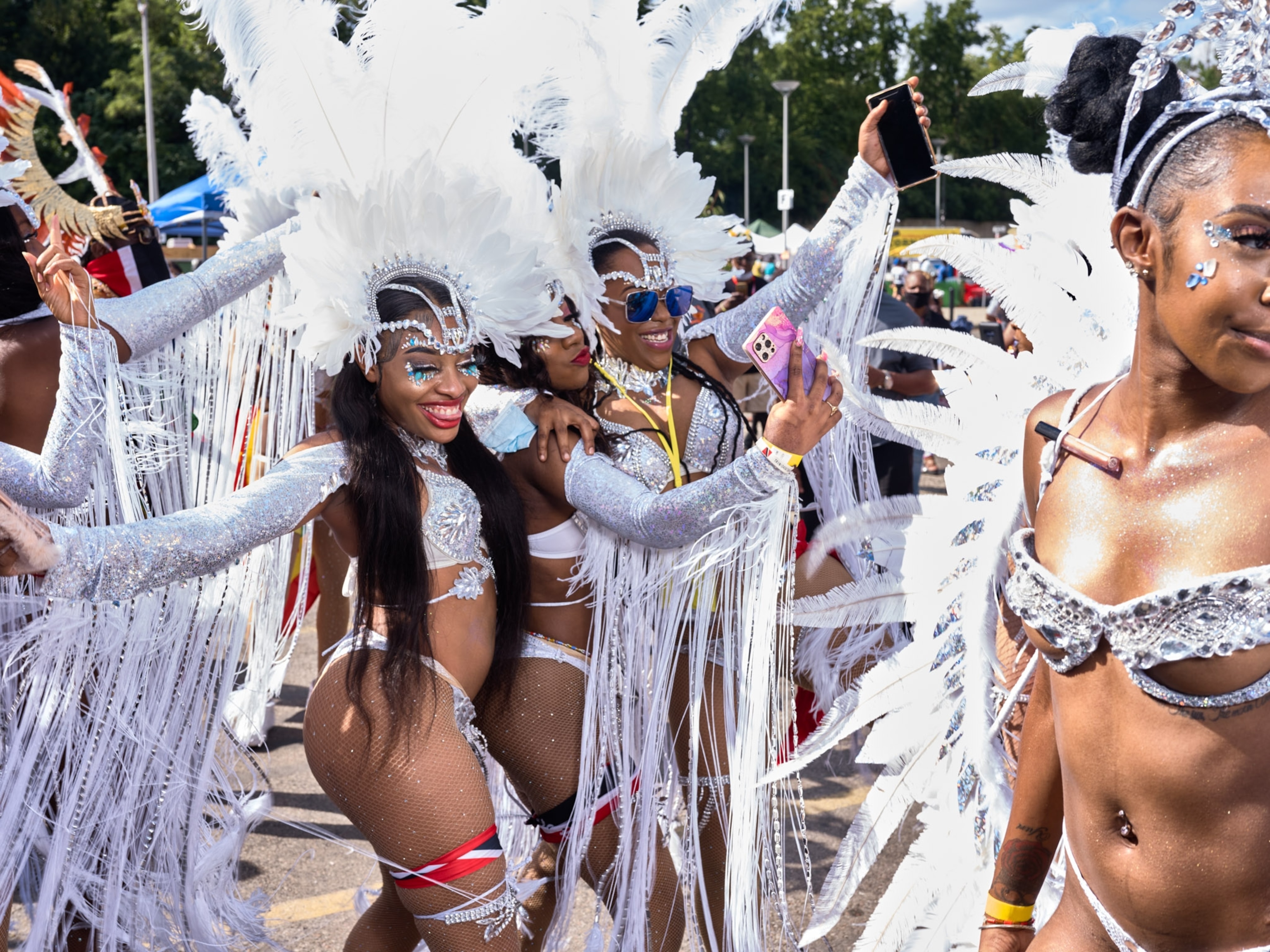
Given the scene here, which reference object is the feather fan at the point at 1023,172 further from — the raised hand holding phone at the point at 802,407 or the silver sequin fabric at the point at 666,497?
the silver sequin fabric at the point at 666,497

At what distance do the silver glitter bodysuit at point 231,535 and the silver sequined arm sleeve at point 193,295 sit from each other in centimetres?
66

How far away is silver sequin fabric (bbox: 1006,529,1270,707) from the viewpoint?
138 cm

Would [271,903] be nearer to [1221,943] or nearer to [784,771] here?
[784,771]

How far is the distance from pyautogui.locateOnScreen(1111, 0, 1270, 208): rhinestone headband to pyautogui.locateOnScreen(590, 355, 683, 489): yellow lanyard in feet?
4.79

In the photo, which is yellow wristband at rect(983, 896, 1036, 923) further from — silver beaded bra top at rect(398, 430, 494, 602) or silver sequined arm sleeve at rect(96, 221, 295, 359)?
silver sequined arm sleeve at rect(96, 221, 295, 359)

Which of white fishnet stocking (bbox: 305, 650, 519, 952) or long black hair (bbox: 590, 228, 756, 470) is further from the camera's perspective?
long black hair (bbox: 590, 228, 756, 470)

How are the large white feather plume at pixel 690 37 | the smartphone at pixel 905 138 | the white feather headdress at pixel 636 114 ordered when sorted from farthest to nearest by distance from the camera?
the large white feather plume at pixel 690 37 → the smartphone at pixel 905 138 → the white feather headdress at pixel 636 114

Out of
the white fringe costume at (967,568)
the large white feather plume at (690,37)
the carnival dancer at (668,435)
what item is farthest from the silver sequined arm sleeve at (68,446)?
the large white feather plume at (690,37)

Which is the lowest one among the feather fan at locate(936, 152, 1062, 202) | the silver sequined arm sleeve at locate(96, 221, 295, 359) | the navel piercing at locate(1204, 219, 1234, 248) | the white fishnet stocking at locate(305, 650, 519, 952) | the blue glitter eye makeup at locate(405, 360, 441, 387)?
the white fishnet stocking at locate(305, 650, 519, 952)

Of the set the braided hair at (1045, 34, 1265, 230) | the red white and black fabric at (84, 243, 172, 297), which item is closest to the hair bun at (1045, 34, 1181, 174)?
the braided hair at (1045, 34, 1265, 230)

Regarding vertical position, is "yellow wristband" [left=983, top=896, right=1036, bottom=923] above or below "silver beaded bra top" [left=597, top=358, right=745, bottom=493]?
below

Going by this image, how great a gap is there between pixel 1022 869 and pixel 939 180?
127 feet

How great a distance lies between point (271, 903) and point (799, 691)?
152 centimetres

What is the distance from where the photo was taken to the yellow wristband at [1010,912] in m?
1.83
